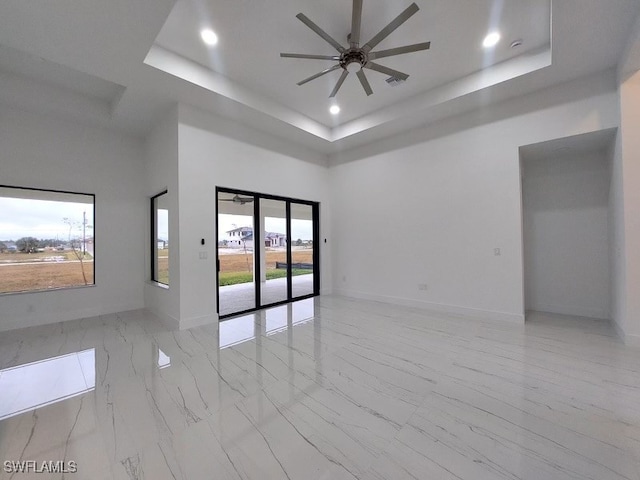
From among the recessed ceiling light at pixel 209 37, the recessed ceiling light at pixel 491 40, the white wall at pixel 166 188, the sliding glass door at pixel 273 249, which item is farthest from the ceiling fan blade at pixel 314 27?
the sliding glass door at pixel 273 249

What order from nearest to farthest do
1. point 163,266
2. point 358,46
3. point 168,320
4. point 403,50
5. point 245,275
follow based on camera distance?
point 403,50
point 358,46
point 168,320
point 163,266
point 245,275

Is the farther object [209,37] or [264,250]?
[264,250]

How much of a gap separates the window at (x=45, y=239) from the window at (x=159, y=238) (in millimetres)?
965

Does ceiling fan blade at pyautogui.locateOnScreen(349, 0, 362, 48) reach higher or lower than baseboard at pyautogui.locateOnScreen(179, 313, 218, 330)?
higher

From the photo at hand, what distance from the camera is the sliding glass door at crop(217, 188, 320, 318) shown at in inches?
190

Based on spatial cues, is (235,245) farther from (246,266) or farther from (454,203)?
(454,203)

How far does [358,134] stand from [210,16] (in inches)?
126

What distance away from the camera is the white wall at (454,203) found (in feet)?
12.8

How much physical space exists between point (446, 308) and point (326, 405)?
11.2 feet

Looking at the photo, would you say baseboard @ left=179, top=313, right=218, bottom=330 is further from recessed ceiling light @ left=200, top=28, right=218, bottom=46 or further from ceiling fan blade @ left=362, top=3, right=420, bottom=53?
ceiling fan blade @ left=362, top=3, right=420, bottom=53

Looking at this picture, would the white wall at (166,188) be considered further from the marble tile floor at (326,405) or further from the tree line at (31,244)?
the tree line at (31,244)

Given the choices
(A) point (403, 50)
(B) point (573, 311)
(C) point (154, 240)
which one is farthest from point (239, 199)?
(B) point (573, 311)

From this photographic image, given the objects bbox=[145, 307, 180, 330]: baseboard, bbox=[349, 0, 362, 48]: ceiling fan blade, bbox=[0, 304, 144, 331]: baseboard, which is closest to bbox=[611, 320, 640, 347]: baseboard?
bbox=[349, 0, 362, 48]: ceiling fan blade

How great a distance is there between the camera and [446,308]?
185 inches
